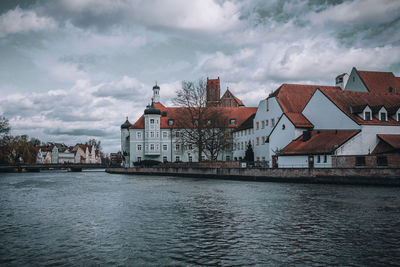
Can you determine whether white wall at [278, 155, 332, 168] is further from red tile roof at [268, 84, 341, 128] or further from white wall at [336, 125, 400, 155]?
red tile roof at [268, 84, 341, 128]

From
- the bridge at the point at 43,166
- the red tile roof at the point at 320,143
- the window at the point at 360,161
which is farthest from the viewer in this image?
the bridge at the point at 43,166

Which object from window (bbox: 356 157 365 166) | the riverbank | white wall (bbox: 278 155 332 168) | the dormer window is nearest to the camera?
the riverbank

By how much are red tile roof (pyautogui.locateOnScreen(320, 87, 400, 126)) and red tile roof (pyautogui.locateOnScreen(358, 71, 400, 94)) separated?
1097 cm

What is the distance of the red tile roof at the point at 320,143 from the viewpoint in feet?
119

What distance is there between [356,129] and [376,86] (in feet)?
68.4

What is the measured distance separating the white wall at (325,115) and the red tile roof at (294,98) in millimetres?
1188

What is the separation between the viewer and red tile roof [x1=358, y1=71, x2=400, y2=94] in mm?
54312

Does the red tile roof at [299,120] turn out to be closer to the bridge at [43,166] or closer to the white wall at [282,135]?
the white wall at [282,135]

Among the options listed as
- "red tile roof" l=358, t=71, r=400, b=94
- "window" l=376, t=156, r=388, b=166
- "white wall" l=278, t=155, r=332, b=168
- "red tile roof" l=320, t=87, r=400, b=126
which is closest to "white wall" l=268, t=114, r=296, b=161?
"white wall" l=278, t=155, r=332, b=168

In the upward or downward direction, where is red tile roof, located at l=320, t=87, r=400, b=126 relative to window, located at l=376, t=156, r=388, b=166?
upward

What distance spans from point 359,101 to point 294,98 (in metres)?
12.4

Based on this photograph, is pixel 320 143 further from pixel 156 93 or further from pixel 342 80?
pixel 156 93

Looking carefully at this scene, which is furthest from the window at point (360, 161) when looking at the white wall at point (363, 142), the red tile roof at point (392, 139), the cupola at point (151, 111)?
the cupola at point (151, 111)

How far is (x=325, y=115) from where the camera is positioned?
42781mm
